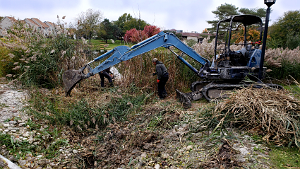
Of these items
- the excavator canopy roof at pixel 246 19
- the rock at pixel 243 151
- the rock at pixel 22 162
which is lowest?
the rock at pixel 22 162

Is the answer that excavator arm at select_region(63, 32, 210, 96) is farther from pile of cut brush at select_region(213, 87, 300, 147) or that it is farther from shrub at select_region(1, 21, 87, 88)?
pile of cut brush at select_region(213, 87, 300, 147)

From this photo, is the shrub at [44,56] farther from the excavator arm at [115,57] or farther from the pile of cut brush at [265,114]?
the pile of cut brush at [265,114]

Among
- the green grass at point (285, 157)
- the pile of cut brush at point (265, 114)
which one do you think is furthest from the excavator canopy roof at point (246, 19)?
the green grass at point (285, 157)

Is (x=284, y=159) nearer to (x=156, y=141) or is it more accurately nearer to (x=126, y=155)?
(x=156, y=141)

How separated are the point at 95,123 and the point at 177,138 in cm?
209

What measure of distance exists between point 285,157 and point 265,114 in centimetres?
77

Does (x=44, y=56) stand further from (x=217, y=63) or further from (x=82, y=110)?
(x=217, y=63)

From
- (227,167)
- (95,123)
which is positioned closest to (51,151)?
(95,123)

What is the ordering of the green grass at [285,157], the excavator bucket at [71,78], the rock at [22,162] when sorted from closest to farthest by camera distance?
the green grass at [285,157]
the rock at [22,162]
the excavator bucket at [71,78]

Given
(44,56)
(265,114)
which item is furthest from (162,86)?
(44,56)

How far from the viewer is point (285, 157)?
9.85 ft

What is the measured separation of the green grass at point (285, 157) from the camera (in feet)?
9.32

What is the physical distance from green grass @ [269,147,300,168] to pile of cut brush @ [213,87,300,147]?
4.6 inches

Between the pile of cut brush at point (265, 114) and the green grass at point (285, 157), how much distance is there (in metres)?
0.12
